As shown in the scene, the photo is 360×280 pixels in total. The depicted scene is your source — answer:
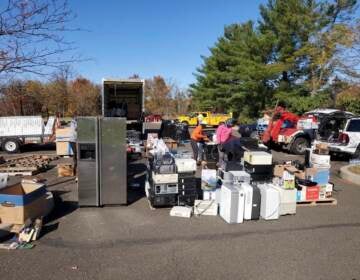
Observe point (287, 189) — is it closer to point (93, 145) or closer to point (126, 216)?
point (126, 216)

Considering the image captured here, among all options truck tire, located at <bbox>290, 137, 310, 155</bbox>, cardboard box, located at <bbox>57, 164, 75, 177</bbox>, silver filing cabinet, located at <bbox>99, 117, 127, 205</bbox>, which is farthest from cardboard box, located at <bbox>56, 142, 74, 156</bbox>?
truck tire, located at <bbox>290, 137, 310, 155</bbox>

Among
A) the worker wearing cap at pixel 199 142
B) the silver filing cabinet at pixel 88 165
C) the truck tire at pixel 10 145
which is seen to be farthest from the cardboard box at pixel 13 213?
the truck tire at pixel 10 145

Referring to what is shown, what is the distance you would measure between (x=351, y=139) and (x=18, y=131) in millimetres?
13506

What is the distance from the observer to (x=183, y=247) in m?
5.00

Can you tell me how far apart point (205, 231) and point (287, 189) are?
6.54ft

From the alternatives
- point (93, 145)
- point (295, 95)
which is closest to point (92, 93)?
point (295, 95)

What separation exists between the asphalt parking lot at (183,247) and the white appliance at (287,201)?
145 millimetres

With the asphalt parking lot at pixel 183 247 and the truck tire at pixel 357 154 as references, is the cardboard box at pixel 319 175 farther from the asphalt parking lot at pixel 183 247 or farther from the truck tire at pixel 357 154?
the truck tire at pixel 357 154

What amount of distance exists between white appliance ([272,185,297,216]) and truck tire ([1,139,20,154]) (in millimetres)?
12260

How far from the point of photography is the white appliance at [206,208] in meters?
6.48

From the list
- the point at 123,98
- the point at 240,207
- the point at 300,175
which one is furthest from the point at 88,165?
the point at 123,98

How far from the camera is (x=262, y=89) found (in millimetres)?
30547

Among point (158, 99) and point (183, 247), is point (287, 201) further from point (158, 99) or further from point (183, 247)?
point (158, 99)

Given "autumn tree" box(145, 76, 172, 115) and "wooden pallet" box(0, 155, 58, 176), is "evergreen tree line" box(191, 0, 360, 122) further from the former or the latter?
"autumn tree" box(145, 76, 172, 115)
